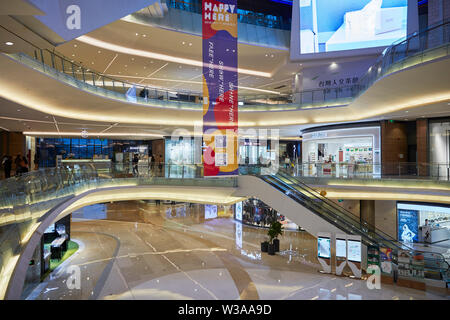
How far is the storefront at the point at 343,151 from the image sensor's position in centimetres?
1608

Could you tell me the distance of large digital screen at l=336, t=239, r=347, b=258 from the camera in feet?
37.1

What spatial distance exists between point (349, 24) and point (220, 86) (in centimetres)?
918

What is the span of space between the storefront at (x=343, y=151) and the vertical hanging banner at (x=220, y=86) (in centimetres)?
482

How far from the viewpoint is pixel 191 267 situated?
41.2ft

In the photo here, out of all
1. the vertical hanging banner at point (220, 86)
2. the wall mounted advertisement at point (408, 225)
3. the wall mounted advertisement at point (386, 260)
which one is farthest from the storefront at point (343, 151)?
the wall mounted advertisement at point (386, 260)

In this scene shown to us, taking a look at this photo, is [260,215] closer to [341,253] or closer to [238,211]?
[238,211]

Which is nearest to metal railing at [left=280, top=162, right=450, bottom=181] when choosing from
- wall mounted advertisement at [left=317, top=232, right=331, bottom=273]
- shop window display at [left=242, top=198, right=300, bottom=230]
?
wall mounted advertisement at [left=317, top=232, right=331, bottom=273]

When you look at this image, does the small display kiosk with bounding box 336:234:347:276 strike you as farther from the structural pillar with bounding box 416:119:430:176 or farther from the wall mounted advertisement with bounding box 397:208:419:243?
the structural pillar with bounding box 416:119:430:176

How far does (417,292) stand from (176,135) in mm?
22763

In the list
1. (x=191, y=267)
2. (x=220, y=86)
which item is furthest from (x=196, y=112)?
(x=191, y=267)

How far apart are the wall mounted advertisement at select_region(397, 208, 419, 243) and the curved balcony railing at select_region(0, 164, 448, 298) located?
2717mm

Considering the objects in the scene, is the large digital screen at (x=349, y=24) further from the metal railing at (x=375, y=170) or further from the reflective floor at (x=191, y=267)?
the reflective floor at (x=191, y=267)

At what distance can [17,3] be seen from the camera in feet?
13.7
